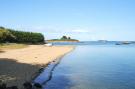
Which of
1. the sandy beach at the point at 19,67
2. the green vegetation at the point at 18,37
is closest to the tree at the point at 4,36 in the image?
the green vegetation at the point at 18,37

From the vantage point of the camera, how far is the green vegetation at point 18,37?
89219 mm

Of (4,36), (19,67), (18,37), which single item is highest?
(4,36)

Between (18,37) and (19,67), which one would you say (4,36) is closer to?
(18,37)

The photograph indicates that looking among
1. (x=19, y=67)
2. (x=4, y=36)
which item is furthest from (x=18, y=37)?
Answer: (x=19, y=67)

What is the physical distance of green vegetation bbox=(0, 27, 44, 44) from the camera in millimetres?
89219

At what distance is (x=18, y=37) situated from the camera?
356ft

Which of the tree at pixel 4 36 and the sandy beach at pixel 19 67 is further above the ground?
the tree at pixel 4 36

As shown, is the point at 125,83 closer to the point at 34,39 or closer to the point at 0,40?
the point at 0,40

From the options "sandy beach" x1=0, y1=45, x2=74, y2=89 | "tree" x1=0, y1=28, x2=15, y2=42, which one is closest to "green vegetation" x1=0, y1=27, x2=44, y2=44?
"tree" x1=0, y1=28, x2=15, y2=42

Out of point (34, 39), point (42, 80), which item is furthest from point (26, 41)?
point (42, 80)

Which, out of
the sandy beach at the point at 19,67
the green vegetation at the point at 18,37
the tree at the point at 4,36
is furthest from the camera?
the green vegetation at the point at 18,37

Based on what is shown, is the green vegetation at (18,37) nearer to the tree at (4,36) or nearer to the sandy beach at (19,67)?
the tree at (4,36)

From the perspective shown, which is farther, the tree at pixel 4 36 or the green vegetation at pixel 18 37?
the green vegetation at pixel 18 37

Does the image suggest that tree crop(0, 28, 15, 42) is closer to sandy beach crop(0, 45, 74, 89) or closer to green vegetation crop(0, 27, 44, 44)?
green vegetation crop(0, 27, 44, 44)
